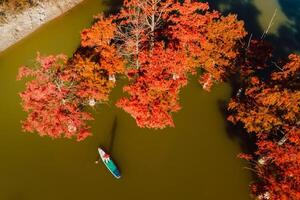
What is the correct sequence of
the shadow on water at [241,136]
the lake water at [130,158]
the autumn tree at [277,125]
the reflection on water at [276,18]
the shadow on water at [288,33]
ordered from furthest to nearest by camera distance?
the reflection on water at [276,18] < the shadow on water at [288,33] < the shadow on water at [241,136] < the lake water at [130,158] < the autumn tree at [277,125]

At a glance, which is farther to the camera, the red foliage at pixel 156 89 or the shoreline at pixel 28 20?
the shoreline at pixel 28 20

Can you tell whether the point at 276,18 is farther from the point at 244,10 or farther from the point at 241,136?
the point at 241,136

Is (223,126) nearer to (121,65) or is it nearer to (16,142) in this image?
(121,65)

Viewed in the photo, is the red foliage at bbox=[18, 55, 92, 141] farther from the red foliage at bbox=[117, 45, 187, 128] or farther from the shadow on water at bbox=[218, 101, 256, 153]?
the shadow on water at bbox=[218, 101, 256, 153]

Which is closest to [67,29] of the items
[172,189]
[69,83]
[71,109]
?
[69,83]

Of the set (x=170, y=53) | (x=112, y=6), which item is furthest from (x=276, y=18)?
(x=112, y=6)

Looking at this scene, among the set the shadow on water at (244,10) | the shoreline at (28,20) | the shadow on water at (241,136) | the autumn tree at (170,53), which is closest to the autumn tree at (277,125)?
the shadow on water at (241,136)

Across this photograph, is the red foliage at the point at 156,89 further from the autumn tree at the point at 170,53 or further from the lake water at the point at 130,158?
the lake water at the point at 130,158
